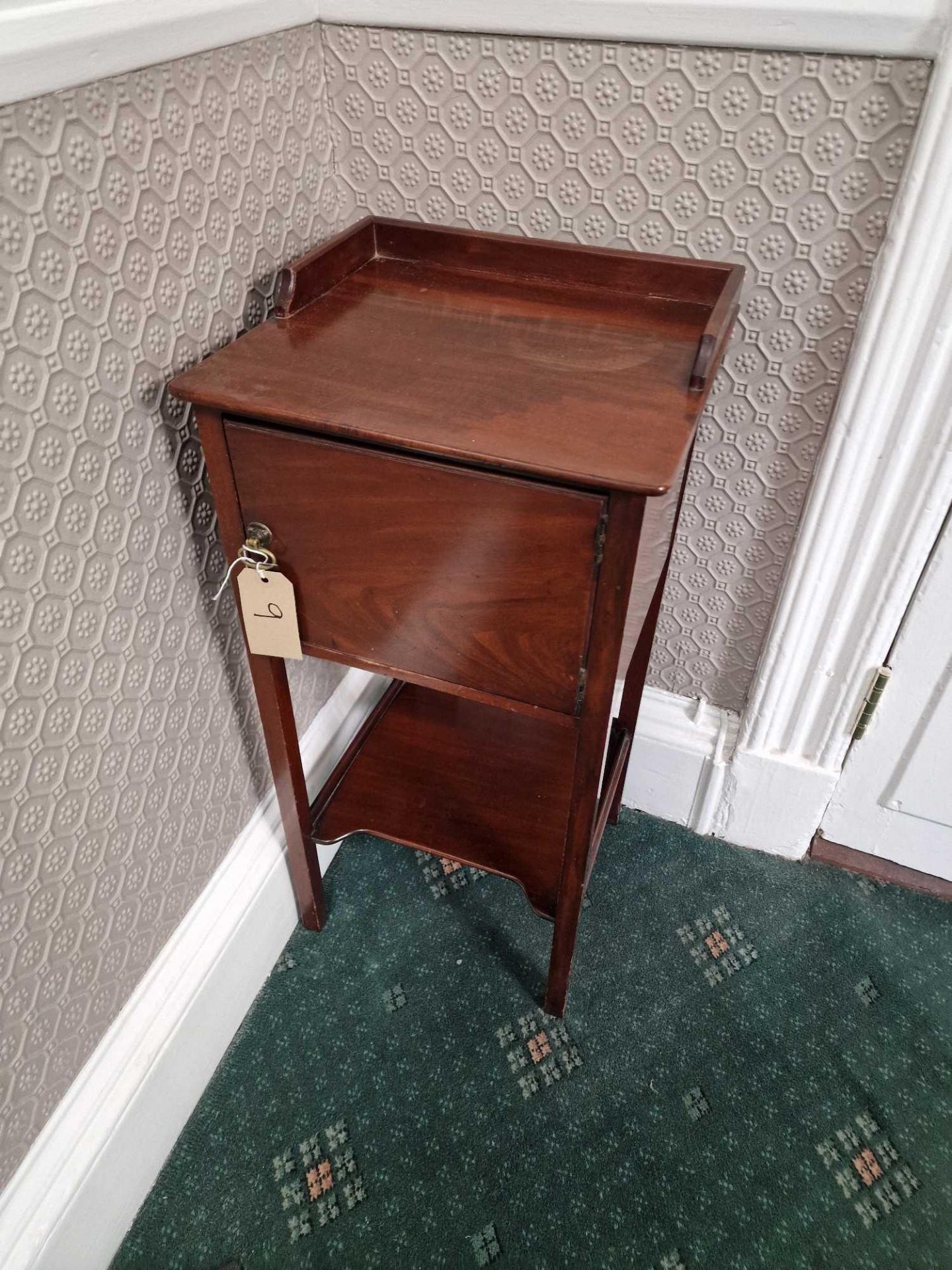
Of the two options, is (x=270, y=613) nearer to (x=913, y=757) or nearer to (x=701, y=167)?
(x=701, y=167)

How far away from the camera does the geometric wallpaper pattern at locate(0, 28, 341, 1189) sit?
1.94 feet

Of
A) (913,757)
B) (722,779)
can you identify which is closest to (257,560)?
(722,779)

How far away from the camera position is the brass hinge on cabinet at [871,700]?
3.42 ft

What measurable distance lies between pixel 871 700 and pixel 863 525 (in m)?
0.27

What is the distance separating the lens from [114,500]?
692 mm

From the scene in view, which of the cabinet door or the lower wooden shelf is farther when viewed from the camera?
the lower wooden shelf

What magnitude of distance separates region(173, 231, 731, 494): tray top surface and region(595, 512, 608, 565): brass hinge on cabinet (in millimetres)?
25

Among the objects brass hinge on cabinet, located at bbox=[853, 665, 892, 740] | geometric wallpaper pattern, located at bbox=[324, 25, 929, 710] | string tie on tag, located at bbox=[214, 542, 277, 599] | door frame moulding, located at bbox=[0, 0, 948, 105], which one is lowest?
brass hinge on cabinet, located at bbox=[853, 665, 892, 740]

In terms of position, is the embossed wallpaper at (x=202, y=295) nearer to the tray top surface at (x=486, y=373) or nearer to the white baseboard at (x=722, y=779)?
the tray top surface at (x=486, y=373)

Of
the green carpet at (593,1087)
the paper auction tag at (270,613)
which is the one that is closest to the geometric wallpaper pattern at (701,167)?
the paper auction tag at (270,613)

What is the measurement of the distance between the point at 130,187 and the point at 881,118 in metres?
0.64

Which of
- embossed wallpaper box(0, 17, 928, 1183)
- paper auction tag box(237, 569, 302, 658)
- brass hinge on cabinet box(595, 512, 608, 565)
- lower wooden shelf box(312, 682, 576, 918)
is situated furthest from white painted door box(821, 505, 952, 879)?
paper auction tag box(237, 569, 302, 658)

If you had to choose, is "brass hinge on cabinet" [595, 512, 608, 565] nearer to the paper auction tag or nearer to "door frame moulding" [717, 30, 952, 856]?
the paper auction tag

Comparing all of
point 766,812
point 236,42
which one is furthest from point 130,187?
point 766,812
